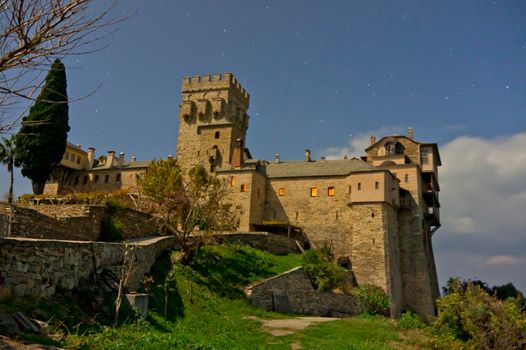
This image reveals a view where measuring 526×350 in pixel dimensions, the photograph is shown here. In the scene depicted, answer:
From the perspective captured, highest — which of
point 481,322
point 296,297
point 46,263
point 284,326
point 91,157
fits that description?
point 91,157

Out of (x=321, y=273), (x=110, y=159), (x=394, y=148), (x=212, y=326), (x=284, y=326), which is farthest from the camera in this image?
(x=110, y=159)

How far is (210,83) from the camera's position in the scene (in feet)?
185

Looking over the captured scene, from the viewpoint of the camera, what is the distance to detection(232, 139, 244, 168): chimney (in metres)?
45.8

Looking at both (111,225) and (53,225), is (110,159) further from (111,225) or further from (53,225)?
(53,225)

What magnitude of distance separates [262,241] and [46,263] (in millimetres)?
24204

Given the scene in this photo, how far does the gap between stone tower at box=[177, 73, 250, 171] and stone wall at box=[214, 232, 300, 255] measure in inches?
475

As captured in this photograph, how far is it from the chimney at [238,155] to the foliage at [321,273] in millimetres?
14133

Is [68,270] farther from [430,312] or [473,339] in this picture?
[430,312]

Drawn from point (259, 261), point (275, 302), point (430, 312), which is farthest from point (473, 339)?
→ point (430, 312)

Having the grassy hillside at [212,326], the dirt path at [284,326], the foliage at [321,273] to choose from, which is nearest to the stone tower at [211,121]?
the foliage at [321,273]

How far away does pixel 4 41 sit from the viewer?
24.0 ft

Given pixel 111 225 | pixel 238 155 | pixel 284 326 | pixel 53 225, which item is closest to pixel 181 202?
pixel 111 225

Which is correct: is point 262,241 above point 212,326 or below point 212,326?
above

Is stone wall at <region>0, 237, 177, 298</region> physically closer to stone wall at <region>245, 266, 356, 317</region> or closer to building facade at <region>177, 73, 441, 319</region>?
stone wall at <region>245, 266, 356, 317</region>
